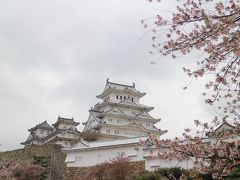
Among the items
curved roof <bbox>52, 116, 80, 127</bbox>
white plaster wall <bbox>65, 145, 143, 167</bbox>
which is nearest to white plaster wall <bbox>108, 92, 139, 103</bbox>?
curved roof <bbox>52, 116, 80, 127</bbox>

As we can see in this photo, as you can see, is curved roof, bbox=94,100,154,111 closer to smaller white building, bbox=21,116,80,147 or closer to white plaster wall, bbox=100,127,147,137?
white plaster wall, bbox=100,127,147,137

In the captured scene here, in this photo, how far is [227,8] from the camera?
Result: 5.22 meters

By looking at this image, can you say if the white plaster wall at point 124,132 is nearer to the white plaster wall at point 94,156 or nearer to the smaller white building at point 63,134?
the smaller white building at point 63,134

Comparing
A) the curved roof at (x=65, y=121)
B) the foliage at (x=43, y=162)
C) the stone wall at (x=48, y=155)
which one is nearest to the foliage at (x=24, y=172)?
the foliage at (x=43, y=162)

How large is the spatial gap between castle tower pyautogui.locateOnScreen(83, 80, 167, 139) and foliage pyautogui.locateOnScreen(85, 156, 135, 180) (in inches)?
647

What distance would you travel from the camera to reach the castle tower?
4084cm

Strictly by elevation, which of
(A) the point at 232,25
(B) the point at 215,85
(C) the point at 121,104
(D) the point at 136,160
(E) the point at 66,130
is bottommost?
(B) the point at 215,85

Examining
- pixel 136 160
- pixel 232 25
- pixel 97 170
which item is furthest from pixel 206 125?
pixel 136 160

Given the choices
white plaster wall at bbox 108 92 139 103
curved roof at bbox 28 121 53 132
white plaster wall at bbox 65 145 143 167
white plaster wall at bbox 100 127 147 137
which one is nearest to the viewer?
white plaster wall at bbox 65 145 143 167

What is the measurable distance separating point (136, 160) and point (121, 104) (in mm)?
20144

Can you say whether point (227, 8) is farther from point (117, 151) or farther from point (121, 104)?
point (121, 104)

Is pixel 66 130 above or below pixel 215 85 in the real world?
above

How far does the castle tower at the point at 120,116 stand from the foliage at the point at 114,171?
1644 centimetres

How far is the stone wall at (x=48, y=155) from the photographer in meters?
28.3
